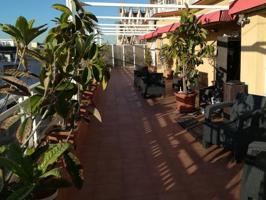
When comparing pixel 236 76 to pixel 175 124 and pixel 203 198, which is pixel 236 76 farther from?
pixel 203 198

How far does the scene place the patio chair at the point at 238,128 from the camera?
4.65 m

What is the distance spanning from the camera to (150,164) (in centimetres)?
498

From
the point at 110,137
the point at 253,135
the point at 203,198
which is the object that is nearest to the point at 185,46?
the point at 110,137

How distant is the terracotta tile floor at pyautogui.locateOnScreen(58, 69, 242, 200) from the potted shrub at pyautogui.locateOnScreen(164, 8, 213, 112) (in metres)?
0.66

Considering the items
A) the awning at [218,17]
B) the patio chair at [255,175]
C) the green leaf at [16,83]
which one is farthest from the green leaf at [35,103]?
the awning at [218,17]

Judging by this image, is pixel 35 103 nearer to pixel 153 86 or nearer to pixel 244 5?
pixel 244 5

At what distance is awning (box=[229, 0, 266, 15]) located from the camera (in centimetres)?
598

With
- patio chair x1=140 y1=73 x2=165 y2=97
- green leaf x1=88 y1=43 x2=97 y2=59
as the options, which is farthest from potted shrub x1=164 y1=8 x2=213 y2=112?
green leaf x1=88 y1=43 x2=97 y2=59

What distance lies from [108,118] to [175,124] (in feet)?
6.09

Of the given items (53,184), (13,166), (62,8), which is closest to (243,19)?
(62,8)

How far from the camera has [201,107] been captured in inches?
332

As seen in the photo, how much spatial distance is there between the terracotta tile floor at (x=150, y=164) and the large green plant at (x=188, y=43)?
1.40 metres

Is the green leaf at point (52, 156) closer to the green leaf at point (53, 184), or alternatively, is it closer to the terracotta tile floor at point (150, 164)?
the green leaf at point (53, 184)

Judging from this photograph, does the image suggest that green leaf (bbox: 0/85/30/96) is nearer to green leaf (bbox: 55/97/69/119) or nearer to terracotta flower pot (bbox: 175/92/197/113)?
green leaf (bbox: 55/97/69/119)
